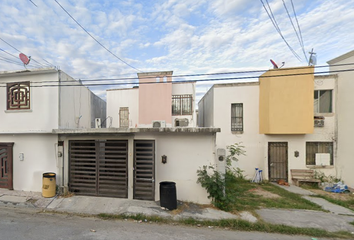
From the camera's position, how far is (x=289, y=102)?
31.3 ft

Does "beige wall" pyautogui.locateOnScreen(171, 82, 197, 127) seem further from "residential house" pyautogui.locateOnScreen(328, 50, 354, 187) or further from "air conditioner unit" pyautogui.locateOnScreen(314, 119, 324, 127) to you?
"residential house" pyautogui.locateOnScreen(328, 50, 354, 187)

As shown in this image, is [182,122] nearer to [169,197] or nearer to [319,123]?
[169,197]

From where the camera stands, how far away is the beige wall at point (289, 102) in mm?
9352

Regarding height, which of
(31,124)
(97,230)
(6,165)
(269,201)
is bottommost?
(269,201)

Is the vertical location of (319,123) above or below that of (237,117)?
below

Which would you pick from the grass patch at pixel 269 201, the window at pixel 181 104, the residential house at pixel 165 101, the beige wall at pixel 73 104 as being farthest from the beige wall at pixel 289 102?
the beige wall at pixel 73 104

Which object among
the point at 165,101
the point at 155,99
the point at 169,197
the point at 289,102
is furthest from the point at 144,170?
the point at 289,102

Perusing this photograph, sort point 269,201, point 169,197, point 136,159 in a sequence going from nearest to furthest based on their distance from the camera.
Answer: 1. point 169,197
2. point 136,159
3. point 269,201

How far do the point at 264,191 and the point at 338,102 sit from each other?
7180 millimetres

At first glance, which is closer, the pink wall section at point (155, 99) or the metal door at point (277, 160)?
the metal door at point (277, 160)

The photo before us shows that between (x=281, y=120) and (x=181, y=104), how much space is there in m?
6.47

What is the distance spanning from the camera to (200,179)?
593 cm

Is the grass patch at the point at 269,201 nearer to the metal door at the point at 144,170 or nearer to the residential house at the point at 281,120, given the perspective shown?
the residential house at the point at 281,120

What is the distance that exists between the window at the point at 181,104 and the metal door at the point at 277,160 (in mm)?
5877
